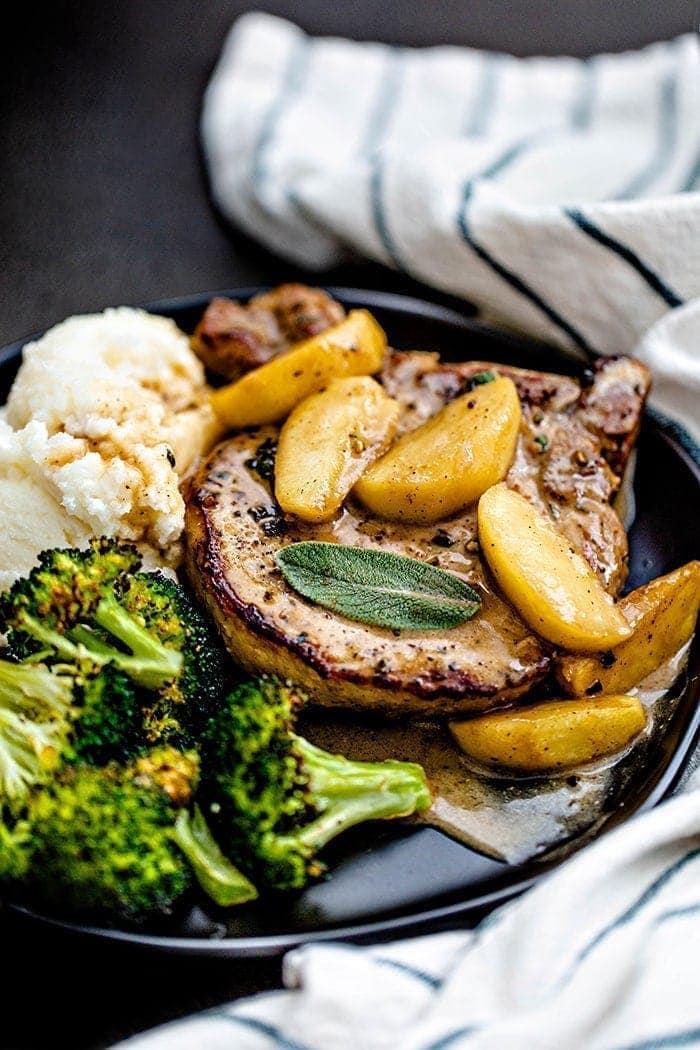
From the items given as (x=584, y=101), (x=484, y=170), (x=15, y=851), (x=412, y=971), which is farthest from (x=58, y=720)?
(x=584, y=101)

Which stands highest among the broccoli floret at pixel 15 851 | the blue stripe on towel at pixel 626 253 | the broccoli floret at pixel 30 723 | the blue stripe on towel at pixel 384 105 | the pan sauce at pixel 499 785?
the blue stripe on towel at pixel 384 105

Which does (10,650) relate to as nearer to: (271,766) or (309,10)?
(271,766)

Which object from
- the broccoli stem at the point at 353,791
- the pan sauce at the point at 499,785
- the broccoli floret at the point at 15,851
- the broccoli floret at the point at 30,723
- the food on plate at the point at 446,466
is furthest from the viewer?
the food on plate at the point at 446,466

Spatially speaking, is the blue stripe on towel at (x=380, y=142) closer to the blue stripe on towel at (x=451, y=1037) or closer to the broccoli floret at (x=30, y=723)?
the broccoli floret at (x=30, y=723)

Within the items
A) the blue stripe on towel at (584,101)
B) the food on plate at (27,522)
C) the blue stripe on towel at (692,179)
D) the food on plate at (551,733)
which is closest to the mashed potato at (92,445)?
the food on plate at (27,522)

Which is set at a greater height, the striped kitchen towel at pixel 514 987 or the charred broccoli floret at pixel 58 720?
the charred broccoli floret at pixel 58 720

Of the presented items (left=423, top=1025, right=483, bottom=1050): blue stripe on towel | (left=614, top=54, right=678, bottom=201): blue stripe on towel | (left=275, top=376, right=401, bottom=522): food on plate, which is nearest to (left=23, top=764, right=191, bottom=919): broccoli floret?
(left=423, top=1025, right=483, bottom=1050): blue stripe on towel

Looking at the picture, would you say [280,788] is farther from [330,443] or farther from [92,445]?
[92,445]
